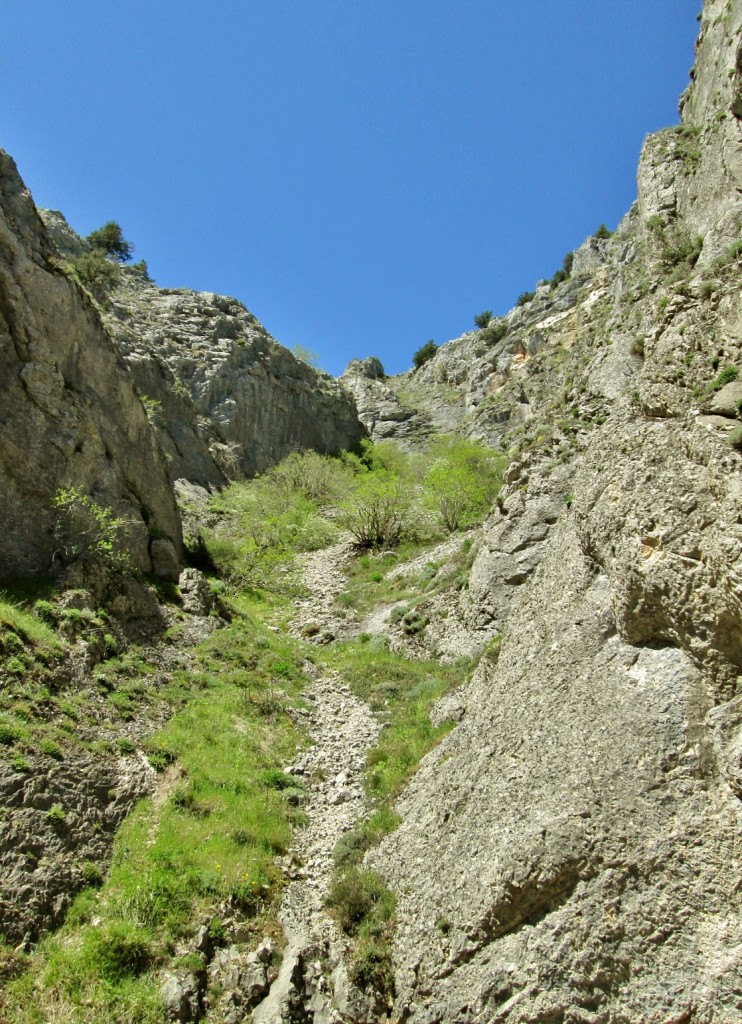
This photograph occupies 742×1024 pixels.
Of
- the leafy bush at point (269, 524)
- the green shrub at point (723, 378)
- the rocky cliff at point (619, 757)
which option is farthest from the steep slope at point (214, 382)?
the green shrub at point (723, 378)

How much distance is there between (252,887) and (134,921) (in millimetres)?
1967

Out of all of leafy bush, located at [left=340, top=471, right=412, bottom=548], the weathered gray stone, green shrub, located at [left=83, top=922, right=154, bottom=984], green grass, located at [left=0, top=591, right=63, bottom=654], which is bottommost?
green shrub, located at [left=83, top=922, right=154, bottom=984]

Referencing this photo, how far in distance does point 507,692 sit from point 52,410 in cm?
1683

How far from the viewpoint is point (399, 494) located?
37531mm

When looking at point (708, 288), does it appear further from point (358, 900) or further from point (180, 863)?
point (180, 863)

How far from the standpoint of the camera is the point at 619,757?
7.55m

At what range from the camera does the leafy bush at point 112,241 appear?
2665 inches

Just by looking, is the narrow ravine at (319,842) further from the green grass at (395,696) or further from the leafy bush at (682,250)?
the leafy bush at (682,250)

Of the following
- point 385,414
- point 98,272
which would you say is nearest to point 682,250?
point 98,272

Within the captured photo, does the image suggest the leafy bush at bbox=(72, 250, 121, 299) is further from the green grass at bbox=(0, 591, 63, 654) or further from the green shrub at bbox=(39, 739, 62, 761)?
the green shrub at bbox=(39, 739, 62, 761)

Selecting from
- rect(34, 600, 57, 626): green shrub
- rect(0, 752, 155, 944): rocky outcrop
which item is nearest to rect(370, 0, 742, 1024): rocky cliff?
rect(0, 752, 155, 944): rocky outcrop

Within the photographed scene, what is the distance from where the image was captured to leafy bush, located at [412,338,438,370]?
97062mm

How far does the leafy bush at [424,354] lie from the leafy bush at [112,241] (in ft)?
144

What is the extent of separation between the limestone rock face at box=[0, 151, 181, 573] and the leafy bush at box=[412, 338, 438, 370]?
76.0 m
